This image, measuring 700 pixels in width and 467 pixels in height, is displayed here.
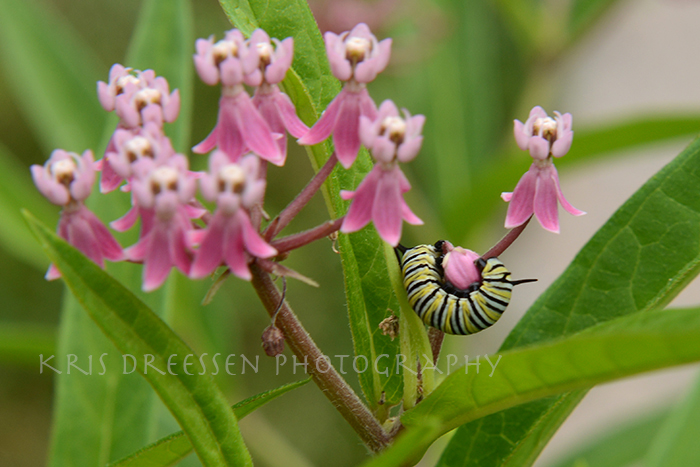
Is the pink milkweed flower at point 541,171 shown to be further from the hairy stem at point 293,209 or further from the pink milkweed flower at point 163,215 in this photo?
the pink milkweed flower at point 163,215

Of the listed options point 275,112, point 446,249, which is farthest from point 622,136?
point 275,112

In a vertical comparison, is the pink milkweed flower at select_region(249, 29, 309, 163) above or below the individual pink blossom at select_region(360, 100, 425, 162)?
above

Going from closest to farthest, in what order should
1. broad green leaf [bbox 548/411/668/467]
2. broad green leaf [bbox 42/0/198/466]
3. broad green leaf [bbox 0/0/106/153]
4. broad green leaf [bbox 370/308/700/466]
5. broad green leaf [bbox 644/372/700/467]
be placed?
broad green leaf [bbox 370/308/700/466] < broad green leaf [bbox 644/372/700/467] < broad green leaf [bbox 42/0/198/466] < broad green leaf [bbox 548/411/668/467] < broad green leaf [bbox 0/0/106/153]

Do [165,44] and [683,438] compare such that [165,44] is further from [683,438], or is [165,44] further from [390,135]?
[683,438]

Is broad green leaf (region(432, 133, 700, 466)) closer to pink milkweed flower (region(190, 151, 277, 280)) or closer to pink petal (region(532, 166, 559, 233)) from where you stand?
pink petal (region(532, 166, 559, 233))

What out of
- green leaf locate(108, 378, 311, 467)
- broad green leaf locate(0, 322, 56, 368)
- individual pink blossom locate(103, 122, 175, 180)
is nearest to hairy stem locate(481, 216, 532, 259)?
green leaf locate(108, 378, 311, 467)

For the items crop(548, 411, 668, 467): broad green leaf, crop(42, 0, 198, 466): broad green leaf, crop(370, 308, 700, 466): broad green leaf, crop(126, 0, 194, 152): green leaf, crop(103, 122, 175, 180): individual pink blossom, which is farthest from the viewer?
crop(548, 411, 668, 467): broad green leaf
